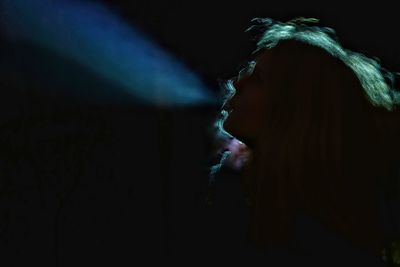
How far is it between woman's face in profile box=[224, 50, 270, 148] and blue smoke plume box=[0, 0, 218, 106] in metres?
1.23

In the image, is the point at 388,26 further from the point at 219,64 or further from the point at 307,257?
the point at 307,257

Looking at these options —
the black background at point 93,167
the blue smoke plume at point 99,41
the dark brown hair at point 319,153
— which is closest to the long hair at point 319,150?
the dark brown hair at point 319,153

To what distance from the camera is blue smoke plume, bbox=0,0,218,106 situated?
2629 millimetres

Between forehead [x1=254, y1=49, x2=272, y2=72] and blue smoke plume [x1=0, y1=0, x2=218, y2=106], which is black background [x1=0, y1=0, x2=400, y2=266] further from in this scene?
forehead [x1=254, y1=49, x2=272, y2=72]

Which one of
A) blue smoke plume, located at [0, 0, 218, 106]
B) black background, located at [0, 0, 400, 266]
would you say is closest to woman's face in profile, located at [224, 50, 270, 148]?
black background, located at [0, 0, 400, 266]

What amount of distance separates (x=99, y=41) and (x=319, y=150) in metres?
1.82

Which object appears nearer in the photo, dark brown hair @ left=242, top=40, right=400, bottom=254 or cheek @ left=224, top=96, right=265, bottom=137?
dark brown hair @ left=242, top=40, right=400, bottom=254

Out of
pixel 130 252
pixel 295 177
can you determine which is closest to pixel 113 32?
pixel 130 252

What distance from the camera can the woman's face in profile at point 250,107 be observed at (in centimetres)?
131

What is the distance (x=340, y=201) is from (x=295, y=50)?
0.45 metres

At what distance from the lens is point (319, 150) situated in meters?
1.17

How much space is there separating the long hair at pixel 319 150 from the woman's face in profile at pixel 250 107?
23 millimetres

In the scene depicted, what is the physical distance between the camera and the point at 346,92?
1.27 metres

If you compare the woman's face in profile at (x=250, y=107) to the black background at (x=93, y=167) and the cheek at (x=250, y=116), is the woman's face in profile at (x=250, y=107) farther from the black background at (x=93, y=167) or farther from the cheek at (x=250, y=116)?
the black background at (x=93, y=167)
